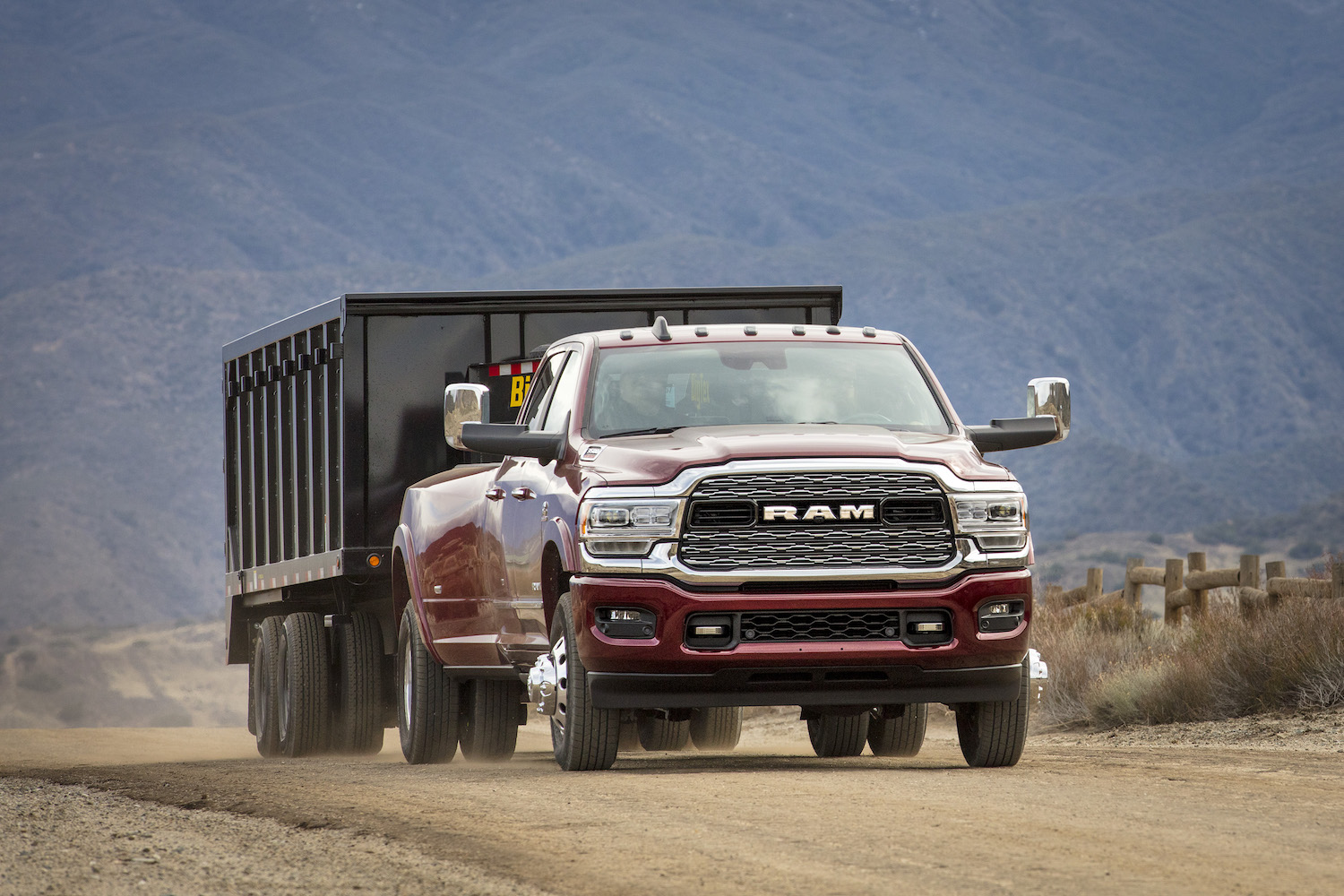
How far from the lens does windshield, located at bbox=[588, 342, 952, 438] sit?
11.1 metres

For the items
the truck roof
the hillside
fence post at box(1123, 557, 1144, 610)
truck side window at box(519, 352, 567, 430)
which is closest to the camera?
the truck roof

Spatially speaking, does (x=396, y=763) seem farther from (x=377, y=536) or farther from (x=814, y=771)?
(x=814, y=771)

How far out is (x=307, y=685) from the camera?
640 inches

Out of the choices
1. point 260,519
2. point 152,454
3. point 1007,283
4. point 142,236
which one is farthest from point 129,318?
point 260,519

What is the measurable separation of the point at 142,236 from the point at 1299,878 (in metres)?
174

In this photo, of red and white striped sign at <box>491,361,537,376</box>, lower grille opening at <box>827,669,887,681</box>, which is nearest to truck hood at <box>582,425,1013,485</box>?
lower grille opening at <box>827,669,887,681</box>

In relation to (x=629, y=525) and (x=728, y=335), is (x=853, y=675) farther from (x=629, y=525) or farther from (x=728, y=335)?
(x=728, y=335)

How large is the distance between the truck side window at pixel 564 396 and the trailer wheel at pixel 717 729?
4.97 m

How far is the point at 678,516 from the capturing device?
995 cm

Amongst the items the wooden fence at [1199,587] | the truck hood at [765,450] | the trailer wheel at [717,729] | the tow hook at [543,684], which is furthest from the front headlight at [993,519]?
the wooden fence at [1199,587]

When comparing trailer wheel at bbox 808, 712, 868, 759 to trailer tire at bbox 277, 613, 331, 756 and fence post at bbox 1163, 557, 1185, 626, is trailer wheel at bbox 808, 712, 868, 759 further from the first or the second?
fence post at bbox 1163, 557, 1185, 626

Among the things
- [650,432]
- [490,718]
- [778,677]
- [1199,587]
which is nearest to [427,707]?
[490,718]

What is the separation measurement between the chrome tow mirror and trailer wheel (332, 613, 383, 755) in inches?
265

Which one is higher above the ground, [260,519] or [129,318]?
[129,318]
